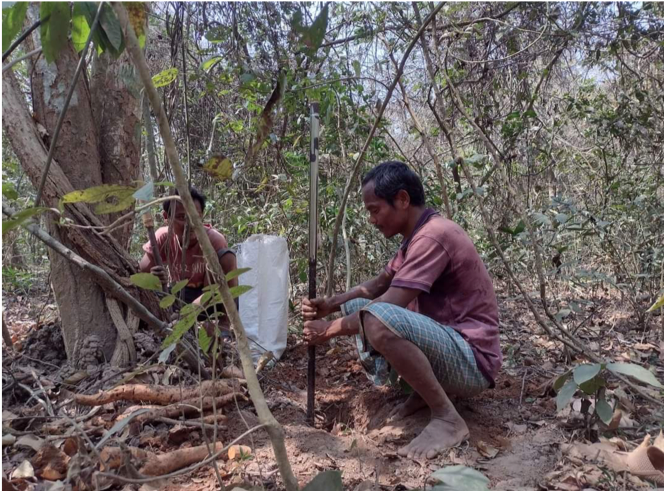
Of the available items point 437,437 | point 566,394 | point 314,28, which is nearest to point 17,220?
point 314,28

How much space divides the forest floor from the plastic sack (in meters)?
0.22

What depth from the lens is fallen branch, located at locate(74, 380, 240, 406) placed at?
208 centimetres

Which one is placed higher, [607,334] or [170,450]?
[170,450]

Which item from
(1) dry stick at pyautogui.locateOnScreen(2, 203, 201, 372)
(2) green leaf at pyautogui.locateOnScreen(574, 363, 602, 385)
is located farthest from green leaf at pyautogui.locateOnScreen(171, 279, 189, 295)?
(2) green leaf at pyautogui.locateOnScreen(574, 363, 602, 385)

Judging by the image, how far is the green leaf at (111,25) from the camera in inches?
46.7

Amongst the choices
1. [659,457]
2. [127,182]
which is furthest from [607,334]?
[127,182]

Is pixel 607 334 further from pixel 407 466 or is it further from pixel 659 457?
pixel 407 466

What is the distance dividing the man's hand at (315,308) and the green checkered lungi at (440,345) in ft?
1.20

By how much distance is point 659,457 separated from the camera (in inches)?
69.3

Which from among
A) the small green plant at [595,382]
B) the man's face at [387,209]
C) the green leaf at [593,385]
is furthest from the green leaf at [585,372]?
the man's face at [387,209]

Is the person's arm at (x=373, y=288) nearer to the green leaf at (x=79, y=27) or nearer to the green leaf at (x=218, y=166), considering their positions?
the green leaf at (x=218, y=166)

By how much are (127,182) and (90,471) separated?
1826 millimetres

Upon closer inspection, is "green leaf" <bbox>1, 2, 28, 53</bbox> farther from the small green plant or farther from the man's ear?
the small green plant

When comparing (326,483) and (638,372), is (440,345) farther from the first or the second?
(326,483)
